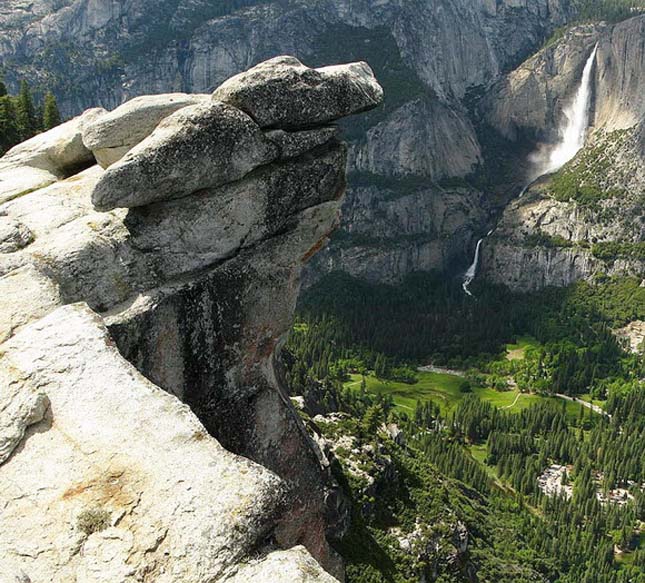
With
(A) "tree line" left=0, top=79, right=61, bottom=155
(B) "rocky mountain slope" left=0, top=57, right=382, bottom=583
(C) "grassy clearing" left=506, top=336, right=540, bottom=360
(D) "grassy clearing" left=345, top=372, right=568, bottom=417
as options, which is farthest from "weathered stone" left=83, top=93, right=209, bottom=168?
(C) "grassy clearing" left=506, top=336, right=540, bottom=360

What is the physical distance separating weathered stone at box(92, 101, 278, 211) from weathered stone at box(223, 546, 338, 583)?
13223 mm

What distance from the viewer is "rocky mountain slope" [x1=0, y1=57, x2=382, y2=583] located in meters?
13.3

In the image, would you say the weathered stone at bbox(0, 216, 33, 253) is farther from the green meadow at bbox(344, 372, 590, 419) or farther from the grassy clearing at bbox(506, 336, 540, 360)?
the grassy clearing at bbox(506, 336, 540, 360)

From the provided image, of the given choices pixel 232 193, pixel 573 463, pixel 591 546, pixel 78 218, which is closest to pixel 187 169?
pixel 232 193

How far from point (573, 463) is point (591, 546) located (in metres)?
31.7

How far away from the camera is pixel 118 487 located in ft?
46.3

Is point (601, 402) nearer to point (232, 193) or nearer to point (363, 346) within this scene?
point (363, 346)

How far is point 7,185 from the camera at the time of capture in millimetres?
27500

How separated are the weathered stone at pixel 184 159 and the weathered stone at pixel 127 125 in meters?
3.93

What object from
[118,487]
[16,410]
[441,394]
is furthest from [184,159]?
[441,394]

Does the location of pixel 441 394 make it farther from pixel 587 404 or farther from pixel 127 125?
pixel 127 125

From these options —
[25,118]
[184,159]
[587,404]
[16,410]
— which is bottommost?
[587,404]

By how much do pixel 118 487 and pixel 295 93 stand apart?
16075 millimetres

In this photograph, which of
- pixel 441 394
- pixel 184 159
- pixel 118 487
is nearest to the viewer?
pixel 118 487
